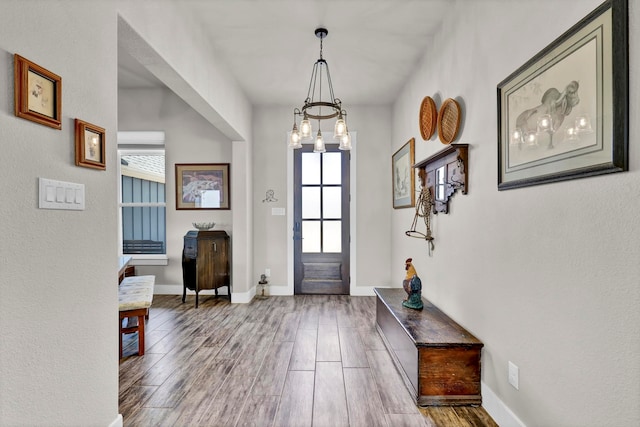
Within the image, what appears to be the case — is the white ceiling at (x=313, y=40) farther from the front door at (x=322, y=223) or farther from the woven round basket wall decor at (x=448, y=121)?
the front door at (x=322, y=223)

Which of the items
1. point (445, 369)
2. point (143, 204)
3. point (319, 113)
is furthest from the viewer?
point (143, 204)

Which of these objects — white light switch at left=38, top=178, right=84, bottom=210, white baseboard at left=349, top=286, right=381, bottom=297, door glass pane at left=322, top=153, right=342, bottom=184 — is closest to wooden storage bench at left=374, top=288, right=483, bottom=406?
white light switch at left=38, top=178, right=84, bottom=210

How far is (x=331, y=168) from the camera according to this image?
487 cm

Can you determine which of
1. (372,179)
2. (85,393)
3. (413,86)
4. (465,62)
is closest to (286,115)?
(372,179)

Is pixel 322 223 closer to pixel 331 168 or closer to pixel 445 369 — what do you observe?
pixel 331 168

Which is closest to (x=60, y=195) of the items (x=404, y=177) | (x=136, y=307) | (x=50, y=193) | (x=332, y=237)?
(x=50, y=193)

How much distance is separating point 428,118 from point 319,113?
1320 millimetres

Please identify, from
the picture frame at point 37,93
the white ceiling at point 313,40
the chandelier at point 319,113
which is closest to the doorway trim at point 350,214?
the chandelier at point 319,113

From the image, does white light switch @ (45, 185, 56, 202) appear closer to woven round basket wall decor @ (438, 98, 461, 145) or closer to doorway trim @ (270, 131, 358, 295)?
woven round basket wall decor @ (438, 98, 461, 145)

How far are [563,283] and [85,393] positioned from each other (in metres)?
2.08

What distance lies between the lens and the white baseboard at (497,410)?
1.71m

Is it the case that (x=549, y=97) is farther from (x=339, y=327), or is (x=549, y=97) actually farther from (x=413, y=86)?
(x=339, y=327)

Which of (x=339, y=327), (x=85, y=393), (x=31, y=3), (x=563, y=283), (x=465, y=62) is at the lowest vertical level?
(x=339, y=327)

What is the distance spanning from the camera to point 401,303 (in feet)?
9.34
